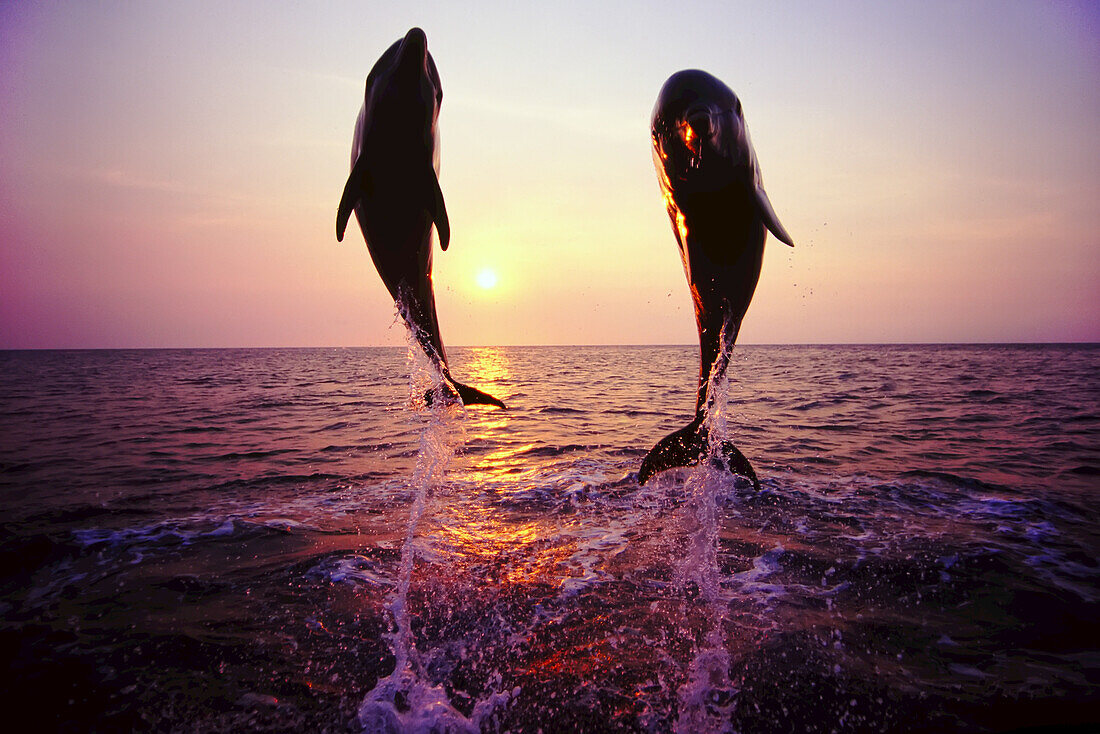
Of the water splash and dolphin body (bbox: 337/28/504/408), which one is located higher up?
dolphin body (bbox: 337/28/504/408)

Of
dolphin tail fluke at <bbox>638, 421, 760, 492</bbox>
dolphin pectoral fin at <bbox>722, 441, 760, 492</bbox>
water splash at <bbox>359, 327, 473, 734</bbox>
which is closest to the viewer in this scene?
water splash at <bbox>359, 327, 473, 734</bbox>

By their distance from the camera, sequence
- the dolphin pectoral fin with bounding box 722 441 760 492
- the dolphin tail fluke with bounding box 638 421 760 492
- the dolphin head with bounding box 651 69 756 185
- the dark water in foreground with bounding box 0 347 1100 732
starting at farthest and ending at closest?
the dolphin pectoral fin with bounding box 722 441 760 492 → the dolphin tail fluke with bounding box 638 421 760 492 → the dolphin head with bounding box 651 69 756 185 → the dark water in foreground with bounding box 0 347 1100 732

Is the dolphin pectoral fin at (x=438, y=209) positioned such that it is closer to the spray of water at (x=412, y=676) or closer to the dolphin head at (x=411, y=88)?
the dolphin head at (x=411, y=88)

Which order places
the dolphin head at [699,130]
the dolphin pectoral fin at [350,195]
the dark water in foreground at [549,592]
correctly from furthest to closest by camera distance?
the dolphin pectoral fin at [350,195]
the dolphin head at [699,130]
the dark water in foreground at [549,592]

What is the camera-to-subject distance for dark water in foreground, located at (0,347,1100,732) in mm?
3223

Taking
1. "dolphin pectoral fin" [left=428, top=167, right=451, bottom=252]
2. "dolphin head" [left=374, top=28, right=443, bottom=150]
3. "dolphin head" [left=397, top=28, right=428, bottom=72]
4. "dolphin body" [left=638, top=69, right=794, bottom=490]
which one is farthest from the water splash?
"dolphin body" [left=638, top=69, right=794, bottom=490]

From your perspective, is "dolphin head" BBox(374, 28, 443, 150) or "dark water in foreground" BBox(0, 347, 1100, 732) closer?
"dark water in foreground" BBox(0, 347, 1100, 732)

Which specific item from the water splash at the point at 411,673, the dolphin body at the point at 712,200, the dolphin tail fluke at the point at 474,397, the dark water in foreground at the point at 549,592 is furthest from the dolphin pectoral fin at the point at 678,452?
the water splash at the point at 411,673

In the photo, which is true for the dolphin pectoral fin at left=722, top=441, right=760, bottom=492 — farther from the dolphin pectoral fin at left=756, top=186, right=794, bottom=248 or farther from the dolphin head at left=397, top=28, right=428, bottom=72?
the dolphin head at left=397, top=28, right=428, bottom=72

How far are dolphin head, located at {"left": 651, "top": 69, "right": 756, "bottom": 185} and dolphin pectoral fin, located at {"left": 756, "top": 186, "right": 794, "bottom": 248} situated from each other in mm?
185

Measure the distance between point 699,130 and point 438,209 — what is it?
1.78 metres

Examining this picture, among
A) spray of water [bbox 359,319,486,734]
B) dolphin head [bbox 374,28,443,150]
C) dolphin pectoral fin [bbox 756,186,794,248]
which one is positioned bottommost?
spray of water [bbox 359,319,486,734]

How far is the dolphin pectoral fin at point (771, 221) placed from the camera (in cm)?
381

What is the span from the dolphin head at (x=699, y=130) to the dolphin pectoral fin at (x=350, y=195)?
200 cm
